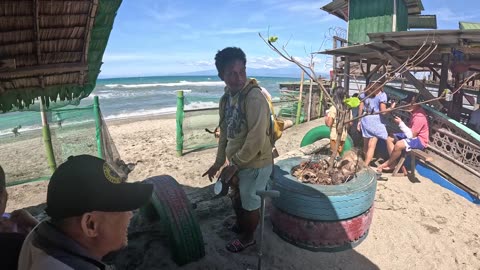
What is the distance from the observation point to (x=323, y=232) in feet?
12.4

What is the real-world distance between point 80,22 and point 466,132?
6.55 metres

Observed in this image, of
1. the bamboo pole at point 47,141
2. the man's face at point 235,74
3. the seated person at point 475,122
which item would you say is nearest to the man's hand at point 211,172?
the man's face at point 235,74

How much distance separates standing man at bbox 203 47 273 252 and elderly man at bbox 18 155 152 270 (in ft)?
6.51

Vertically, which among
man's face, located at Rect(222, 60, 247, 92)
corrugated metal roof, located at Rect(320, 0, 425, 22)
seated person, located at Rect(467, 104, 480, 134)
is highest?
corrugated metal roof, located at Rect(320, 0, 425, 22)

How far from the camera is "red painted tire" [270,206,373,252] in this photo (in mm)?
3766

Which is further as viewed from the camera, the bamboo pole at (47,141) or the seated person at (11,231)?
the bamboo pole at (47,141)

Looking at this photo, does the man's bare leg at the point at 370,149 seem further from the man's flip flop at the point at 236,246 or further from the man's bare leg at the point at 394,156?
the man's flip flop at the point at 236,246

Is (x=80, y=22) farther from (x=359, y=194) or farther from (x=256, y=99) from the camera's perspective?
(x=359, y=194)

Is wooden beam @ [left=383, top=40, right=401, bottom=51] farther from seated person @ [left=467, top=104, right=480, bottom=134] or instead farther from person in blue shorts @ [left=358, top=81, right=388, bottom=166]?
seated person @ [left=467, top=104, right=480, bottom=134]

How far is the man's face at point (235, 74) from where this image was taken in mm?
3182

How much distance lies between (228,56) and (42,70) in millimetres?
1677

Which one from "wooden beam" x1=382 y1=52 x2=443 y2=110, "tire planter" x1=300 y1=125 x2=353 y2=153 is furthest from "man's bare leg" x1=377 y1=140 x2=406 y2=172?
"tire planter" x1=300 y1=125 x2=353 y2=153

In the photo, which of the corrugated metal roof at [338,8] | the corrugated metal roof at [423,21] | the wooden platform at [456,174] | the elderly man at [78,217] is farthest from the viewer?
the corrugated metal roof at [423,21]

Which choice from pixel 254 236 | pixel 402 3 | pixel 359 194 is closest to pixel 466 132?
pixel 359 194
